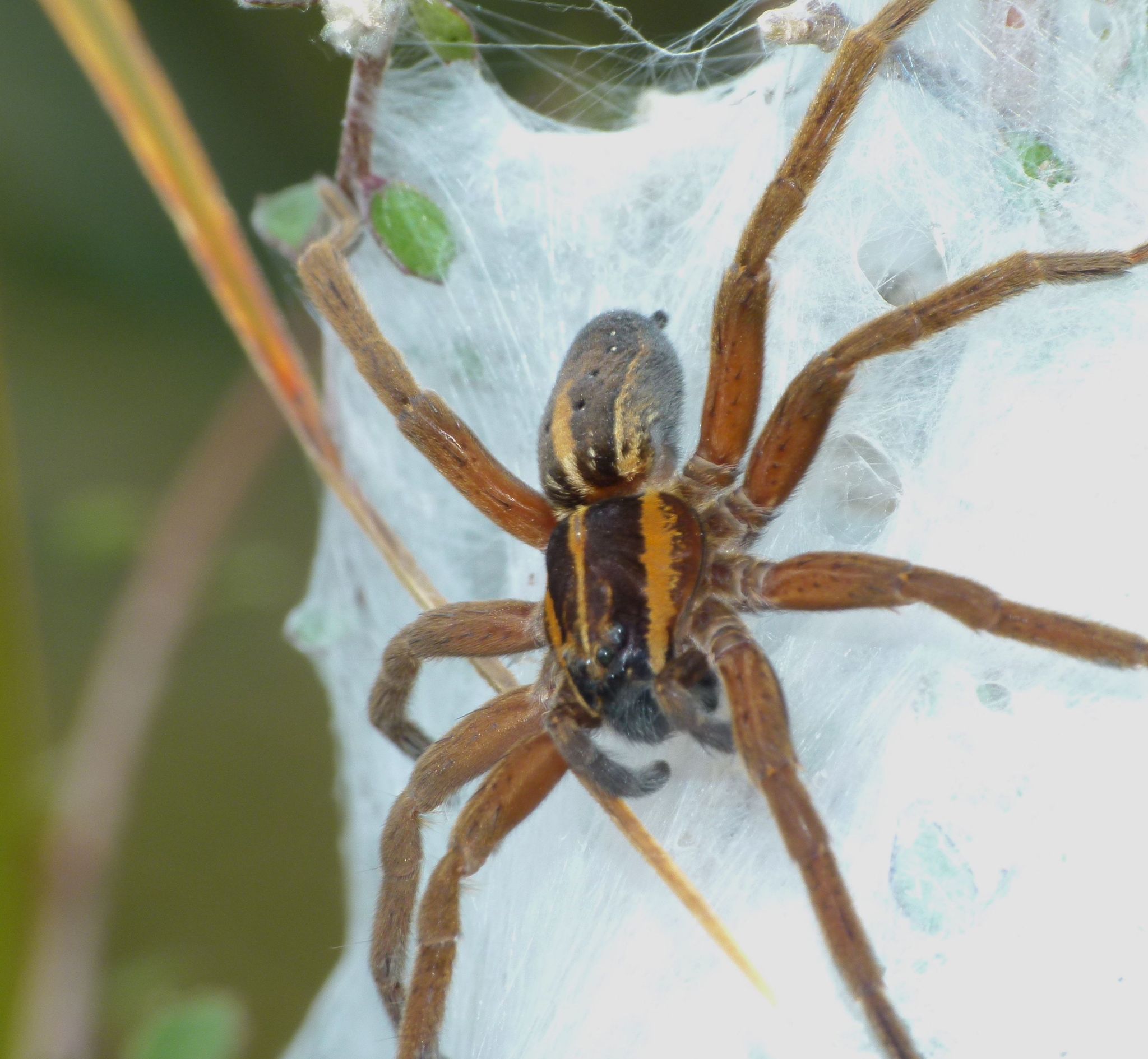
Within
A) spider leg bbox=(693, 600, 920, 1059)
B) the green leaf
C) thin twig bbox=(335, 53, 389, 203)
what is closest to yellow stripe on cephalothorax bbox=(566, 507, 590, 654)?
spider leg bbox=(693, 600, 920, 1059)

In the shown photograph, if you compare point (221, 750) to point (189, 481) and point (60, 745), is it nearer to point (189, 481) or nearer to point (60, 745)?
point (60, 745)

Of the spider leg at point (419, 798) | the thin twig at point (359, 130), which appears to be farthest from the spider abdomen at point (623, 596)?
the thin twig at point (359, 130)

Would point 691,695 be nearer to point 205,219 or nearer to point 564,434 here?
point 564,434

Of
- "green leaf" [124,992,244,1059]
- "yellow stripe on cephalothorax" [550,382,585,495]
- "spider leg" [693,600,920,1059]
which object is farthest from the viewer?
"green leaf" [124,992,244,1059]

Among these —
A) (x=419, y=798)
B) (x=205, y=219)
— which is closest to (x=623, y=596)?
(x=419, y=798)

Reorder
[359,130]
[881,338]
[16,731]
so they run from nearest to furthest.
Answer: [881,338], [359,130], [16,731]

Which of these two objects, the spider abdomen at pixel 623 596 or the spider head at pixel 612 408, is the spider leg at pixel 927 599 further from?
the spider head at pixel 612 408

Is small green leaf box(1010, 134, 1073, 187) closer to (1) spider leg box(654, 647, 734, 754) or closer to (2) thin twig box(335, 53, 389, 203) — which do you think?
(1) spider leg box(654, 647, 734, 754)
